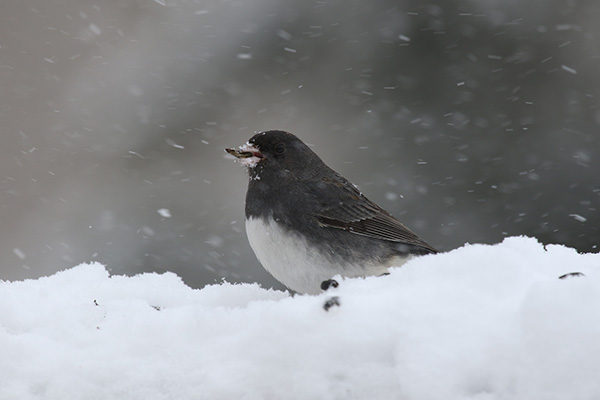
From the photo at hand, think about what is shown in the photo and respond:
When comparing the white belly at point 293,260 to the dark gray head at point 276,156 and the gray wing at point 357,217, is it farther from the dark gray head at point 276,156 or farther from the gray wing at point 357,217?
the dark gray head at point 276,156

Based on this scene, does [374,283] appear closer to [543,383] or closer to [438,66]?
[543,383]

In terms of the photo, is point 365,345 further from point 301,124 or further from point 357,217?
point 301,124

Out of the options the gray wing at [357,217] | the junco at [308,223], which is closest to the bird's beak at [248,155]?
the junco at [308,223]

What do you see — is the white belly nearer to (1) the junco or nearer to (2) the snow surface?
(1) the junco

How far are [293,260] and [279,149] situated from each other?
1.90ft

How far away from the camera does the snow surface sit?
86 cm

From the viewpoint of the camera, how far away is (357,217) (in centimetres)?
288

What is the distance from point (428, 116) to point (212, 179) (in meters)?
1.43

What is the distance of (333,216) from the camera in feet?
8.95

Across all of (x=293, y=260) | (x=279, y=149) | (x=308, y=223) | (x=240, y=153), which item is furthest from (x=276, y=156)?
(x=293, y=260)

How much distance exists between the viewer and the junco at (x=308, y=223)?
8.22 ft

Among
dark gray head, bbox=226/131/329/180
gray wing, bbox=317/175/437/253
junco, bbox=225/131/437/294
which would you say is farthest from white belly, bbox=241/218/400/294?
dark gray head, bbox=226/131/329/180

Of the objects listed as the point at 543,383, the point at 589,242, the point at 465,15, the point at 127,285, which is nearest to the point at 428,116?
the point at 465,15

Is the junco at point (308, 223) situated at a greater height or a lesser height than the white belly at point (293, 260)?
greater
